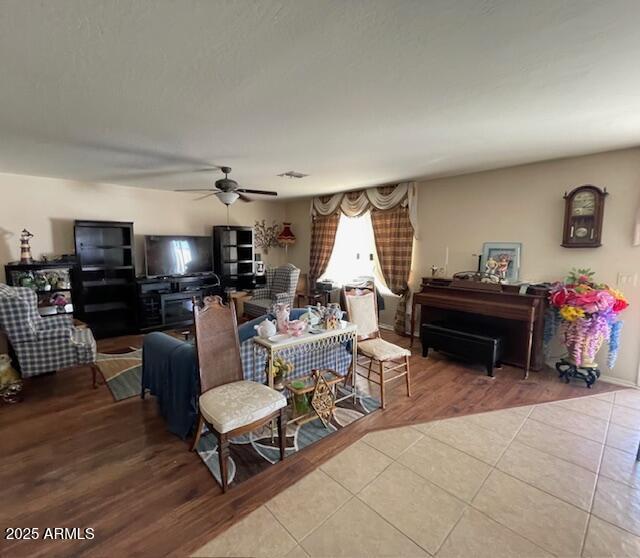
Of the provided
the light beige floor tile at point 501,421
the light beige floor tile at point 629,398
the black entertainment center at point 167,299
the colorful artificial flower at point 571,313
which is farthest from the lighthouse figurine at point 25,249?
the light beige floor tile at point 629,398

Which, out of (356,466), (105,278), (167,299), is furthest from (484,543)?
(105,278)

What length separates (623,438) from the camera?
2.39 metres

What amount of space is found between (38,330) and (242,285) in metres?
3.51

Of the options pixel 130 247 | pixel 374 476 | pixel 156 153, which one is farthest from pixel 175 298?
pixel 374 476

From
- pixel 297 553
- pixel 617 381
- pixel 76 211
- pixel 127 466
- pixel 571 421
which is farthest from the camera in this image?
pixel 76 211

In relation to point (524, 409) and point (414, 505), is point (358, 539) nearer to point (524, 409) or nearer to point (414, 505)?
point (414, 505)

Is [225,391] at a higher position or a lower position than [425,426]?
higher

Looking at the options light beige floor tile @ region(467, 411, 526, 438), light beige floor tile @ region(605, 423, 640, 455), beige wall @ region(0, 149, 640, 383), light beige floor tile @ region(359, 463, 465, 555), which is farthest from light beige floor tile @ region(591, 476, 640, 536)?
beige wall @ region(0, 149, 640, 383)

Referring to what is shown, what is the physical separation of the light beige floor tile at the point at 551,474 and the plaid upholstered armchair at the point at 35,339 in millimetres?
3608

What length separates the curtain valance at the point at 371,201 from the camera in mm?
4762

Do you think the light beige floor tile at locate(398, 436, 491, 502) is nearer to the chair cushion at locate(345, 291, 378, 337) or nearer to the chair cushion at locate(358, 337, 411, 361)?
the chair cushion at locate(358, 337, 411, 361)

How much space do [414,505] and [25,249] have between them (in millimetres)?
5265

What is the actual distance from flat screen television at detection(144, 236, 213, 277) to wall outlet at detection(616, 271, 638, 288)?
5595 millimetres

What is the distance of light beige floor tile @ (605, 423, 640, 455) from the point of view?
2287mm
